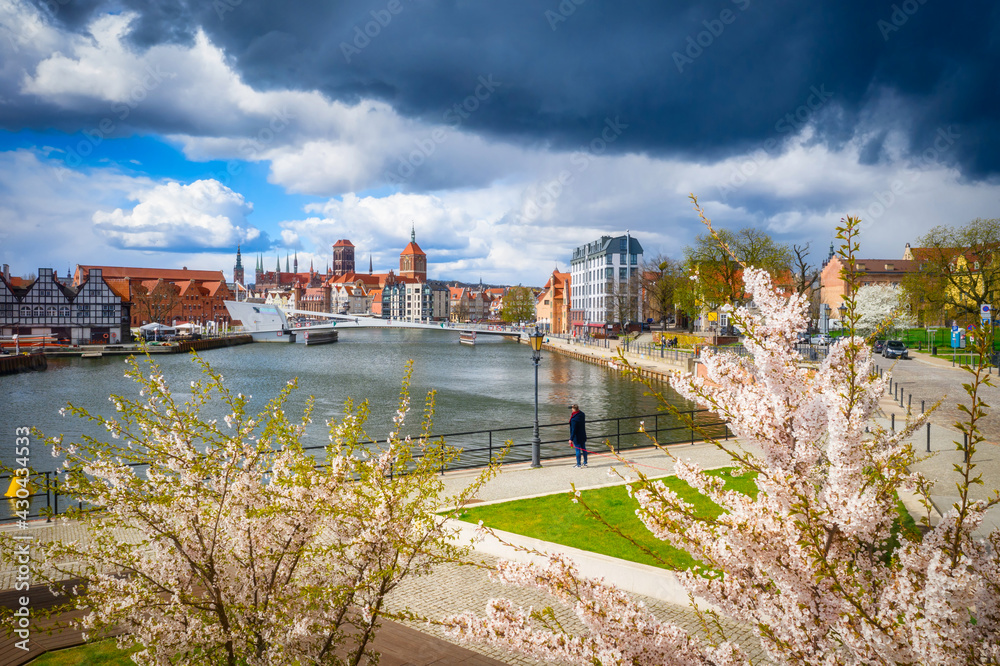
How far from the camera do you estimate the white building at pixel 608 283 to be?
107m

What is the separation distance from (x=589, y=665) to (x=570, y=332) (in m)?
127

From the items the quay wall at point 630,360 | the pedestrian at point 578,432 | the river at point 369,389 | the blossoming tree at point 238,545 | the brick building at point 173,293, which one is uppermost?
the brick building at point 173,293

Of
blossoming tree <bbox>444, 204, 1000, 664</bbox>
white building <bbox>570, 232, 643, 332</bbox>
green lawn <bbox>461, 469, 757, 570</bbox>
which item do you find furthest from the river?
white building <bbox>570, 232, 643, 332</bbox>

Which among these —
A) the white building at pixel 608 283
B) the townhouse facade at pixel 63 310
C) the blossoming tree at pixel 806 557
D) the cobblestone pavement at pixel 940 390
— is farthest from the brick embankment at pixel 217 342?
the blossoming tree at pixel 806 557

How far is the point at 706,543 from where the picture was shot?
3.57 m

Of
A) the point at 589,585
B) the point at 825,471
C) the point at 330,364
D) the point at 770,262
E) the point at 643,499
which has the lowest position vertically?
the point at 330,364

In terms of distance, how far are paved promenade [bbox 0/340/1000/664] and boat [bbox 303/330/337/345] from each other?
104 metres

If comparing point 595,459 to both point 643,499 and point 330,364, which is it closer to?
point 643,499

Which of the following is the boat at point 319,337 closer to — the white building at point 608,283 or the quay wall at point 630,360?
the quay wall at point 630,360

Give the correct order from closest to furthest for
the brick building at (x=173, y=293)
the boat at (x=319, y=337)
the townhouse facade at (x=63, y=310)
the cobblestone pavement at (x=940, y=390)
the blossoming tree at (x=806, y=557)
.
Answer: the blossoming tree at (x=806, y=557), the cobblestone pavement at (x=940, y=390), the townhouse facade at (x=63, y=310), the boat at (x=319, y=337), the brick building at (x=173, y=293)

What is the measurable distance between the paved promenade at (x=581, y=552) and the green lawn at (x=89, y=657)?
11.5 feet

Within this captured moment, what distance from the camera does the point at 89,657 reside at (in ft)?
24.0

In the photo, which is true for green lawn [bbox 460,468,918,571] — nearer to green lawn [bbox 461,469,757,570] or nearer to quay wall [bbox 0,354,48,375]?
green lawn [bbox 461,469,757,570]

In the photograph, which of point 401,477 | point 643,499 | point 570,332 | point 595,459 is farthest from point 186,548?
point 570,332
